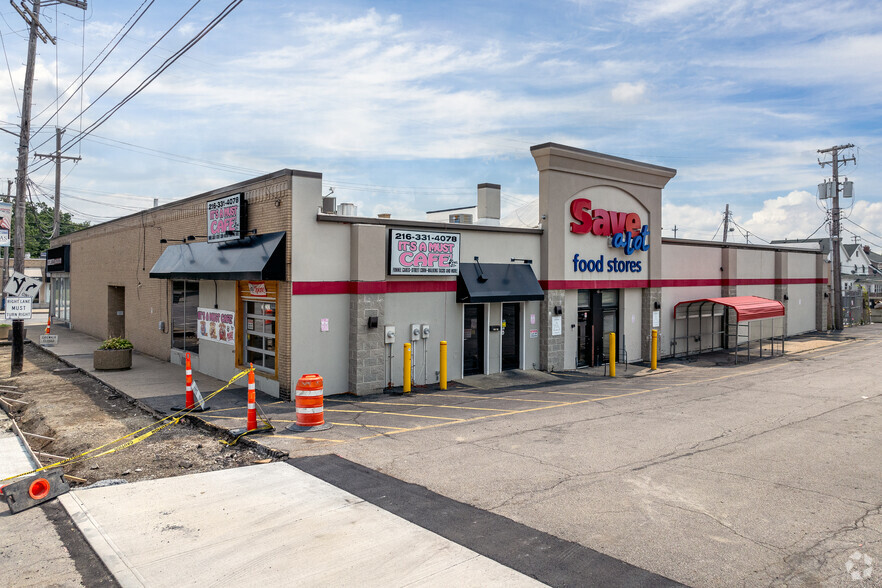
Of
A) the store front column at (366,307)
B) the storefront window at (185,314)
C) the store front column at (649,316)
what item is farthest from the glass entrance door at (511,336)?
the storefront window at (185,314)

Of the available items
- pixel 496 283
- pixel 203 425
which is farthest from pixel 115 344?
pixel 496 283

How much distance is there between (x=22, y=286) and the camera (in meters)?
18.2

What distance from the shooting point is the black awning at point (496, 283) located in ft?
55.1

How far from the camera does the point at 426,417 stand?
12.6 meters

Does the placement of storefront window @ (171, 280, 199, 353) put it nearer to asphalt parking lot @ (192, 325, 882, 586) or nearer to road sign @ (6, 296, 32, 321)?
road sign @ (6, 296, 32, 321)

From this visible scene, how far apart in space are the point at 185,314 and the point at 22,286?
4.67 meters

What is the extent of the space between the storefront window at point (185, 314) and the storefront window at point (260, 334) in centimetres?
364

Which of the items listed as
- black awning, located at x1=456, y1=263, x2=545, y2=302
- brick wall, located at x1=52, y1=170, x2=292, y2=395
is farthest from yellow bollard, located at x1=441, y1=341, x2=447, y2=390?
brick wall, located at x1=52, y1=170, x2=292, y2=395

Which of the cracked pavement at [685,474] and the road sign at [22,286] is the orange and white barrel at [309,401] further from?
the road sign at [22,286]

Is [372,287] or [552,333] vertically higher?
[372,287]

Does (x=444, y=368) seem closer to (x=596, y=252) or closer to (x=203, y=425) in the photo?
(x=203, y=425)

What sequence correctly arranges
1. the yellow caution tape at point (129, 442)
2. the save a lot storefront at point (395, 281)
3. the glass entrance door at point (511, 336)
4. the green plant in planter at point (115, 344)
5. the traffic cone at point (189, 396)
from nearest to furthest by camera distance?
the yellow caution tape at point (129, 442), the traffic cone at point (189, 396), the save a lot storefront at point (395, 281), the green plant in planter at point (115, 344), the glass entrance door at point (511, 336)

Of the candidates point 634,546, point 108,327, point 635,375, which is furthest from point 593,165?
point 108,327

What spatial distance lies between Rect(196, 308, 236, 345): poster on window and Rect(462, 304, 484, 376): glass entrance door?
6.39 metres
